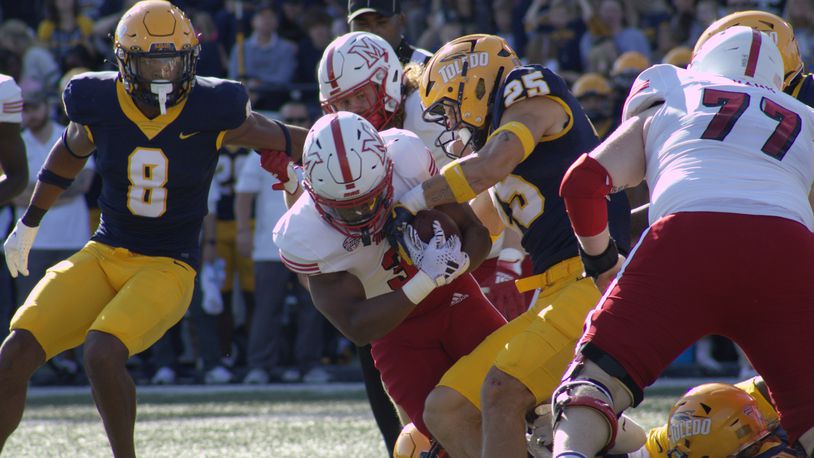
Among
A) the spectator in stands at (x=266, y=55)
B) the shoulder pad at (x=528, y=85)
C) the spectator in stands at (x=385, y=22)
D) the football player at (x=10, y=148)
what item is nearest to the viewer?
the shoulder pad at (x=528, y=85)

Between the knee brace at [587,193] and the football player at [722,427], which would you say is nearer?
the knee brace at [587,193]

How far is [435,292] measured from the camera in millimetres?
4238

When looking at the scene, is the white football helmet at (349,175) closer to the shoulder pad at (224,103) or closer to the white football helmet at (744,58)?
the shoulder pad at (224,103)

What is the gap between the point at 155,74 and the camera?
4793 mm

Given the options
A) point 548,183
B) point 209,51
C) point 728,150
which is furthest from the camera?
point 209,51

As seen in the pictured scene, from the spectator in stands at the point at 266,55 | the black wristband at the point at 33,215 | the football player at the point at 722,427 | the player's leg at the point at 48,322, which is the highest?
the black wristband at the point at 33,215

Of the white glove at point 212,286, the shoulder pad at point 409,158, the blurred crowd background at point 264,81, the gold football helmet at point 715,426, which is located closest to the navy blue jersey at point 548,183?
the shoulder pad at point 409,158

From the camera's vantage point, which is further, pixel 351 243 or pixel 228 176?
pixel 228 176

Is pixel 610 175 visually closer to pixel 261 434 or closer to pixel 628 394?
pixel 628 394

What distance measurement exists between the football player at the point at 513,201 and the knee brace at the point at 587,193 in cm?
41

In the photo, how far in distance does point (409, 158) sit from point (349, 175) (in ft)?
1.39

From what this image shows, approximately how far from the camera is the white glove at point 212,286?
878cm

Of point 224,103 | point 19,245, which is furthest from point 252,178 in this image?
point 224,103

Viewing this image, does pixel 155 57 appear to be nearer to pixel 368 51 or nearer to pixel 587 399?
pixel 368 51
